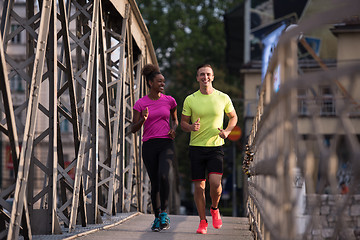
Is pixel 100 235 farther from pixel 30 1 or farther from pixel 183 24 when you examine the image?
pixel 183 24

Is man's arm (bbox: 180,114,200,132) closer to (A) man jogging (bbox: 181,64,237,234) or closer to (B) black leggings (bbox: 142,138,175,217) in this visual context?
(A) man jogging (bbox: 181,64,237,234)

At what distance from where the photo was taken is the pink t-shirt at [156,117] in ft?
25.3

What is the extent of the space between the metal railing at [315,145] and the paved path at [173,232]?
3.88 m

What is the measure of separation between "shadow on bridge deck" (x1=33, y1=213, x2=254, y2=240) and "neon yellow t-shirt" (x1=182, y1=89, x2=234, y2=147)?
3.07 ft

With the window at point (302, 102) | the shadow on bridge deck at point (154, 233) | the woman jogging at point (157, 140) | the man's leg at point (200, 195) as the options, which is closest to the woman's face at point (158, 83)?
the woman jogging at point (157, 140)

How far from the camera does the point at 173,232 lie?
7.59 meters

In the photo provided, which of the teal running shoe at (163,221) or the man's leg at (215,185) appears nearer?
the man's leg at (215,185)

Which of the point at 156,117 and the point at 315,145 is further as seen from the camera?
the point at 156,117

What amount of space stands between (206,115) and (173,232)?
129 cm

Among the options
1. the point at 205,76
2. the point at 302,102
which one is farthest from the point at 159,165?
the point at 302,102

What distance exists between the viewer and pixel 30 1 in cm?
704

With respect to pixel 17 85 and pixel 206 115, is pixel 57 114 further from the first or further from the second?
pixel 17 85

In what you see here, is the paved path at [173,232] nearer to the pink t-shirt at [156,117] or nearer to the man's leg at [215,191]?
the man's leg at [215,191]

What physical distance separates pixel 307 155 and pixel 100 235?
476 centimetres
